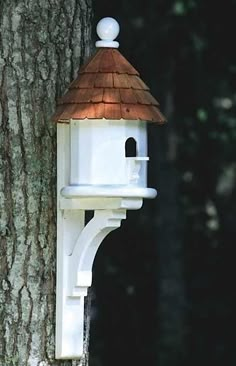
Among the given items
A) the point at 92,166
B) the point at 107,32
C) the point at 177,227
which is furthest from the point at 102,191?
the point at 177,227

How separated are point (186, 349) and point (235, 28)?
7.41ft

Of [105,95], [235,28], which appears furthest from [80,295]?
[235,28]

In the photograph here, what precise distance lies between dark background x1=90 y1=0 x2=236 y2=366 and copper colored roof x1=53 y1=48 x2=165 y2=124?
399 cm

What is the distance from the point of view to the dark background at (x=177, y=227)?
786 centimetres

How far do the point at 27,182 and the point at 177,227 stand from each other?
4944 millimetres

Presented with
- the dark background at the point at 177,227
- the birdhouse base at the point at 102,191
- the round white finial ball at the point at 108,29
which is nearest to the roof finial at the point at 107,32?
the round white finial ball at the point at 108,29

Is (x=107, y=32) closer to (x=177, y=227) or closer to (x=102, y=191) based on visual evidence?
(x=102, y=191)

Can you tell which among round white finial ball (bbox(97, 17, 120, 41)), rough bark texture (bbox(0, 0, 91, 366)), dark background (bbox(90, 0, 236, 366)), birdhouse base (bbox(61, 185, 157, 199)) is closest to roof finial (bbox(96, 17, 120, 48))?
round white finial ball (bbox(97, 17, 120, 41))

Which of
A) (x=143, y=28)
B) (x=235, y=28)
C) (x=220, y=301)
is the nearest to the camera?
(x=235, y=28)

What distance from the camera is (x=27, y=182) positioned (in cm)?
352

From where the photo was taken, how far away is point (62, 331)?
11.5ft

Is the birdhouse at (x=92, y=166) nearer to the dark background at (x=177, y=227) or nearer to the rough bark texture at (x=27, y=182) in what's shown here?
the rough bark texture at (x=27, y=182)

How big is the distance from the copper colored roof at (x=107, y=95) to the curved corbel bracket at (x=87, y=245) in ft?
0.92

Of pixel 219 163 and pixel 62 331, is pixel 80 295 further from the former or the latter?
pixel 219 163
